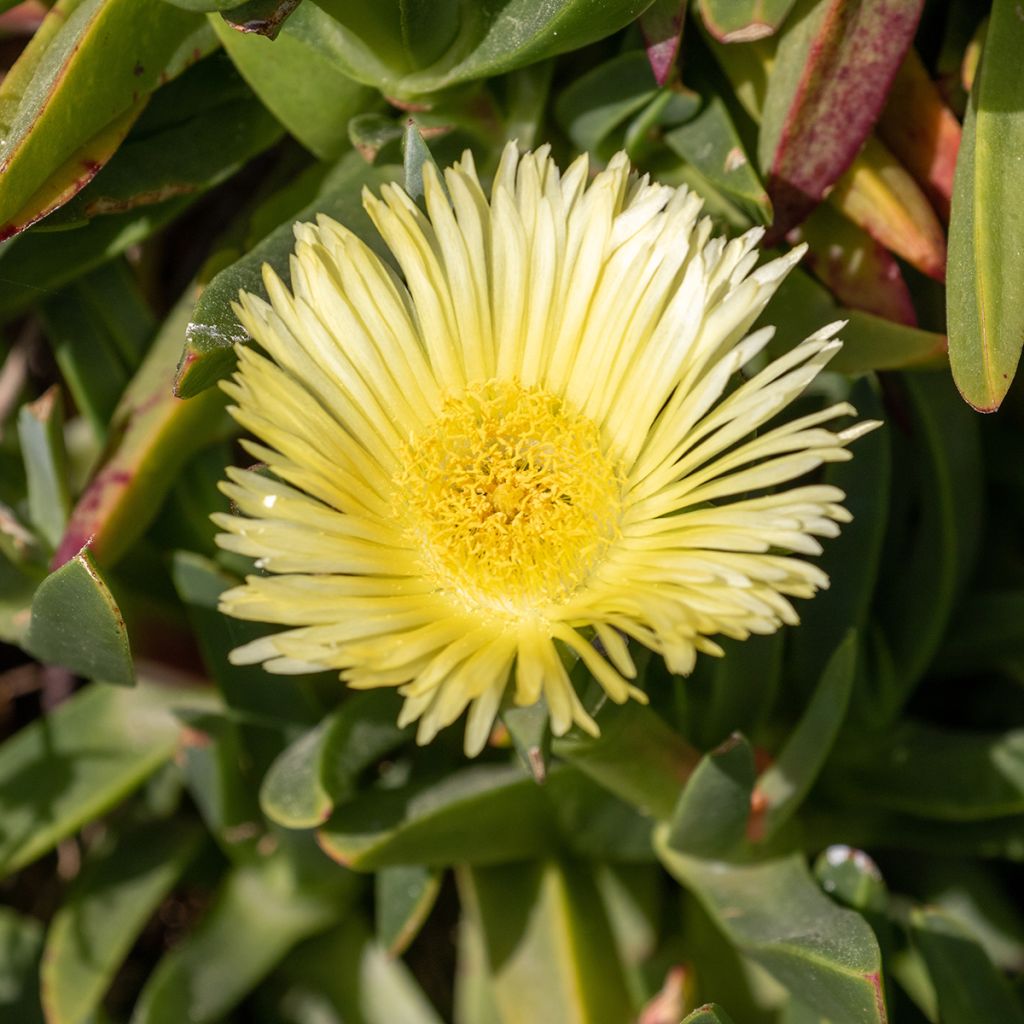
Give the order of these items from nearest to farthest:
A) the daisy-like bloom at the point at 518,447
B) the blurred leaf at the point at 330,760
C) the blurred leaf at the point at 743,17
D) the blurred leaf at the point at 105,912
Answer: the daisy-like bloom at the point at 518,447
the blurred leaf at the point at 743,17
the blurred leaf at the point at 330,760
the blurred leaf at the point at 105,912

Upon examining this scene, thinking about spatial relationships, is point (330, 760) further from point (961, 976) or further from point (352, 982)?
point (961, 976)

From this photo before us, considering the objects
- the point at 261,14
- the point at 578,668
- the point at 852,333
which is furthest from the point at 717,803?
the point at 261,14

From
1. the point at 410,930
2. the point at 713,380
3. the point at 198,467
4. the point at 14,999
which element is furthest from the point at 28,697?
the point at 713,380

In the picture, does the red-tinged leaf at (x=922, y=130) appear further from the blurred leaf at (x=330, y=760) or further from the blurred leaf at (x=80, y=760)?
the blurred leaf at (x=80, y=760)

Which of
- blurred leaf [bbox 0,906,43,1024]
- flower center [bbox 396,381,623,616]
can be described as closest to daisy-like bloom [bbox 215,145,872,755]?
flower center [bbox 396,381,623,616]

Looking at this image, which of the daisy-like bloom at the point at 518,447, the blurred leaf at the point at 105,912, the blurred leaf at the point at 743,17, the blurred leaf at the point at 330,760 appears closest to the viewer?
the daisy-like bloom at the point at 518,447

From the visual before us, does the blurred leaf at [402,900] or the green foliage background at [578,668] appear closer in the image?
the green foliage background at [578,668]

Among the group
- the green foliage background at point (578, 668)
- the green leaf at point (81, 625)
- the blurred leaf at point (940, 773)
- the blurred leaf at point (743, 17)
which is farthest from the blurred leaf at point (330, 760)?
the blurred leaf at point (743, 17)

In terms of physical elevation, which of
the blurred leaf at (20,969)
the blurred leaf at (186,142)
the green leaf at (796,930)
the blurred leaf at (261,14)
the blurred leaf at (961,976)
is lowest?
the blurred leaf at (961,976)
